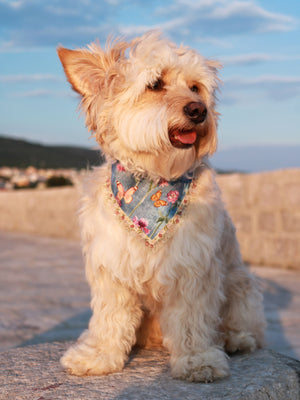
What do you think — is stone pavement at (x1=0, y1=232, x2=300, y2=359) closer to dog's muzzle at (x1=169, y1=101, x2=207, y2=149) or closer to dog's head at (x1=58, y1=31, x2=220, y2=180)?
dog's head at (x1=58, y1=31, x2=220, y2=180)

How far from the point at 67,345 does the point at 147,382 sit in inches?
39.2

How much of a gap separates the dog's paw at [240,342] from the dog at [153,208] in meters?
0.13

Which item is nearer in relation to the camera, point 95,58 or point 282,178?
point 95,58

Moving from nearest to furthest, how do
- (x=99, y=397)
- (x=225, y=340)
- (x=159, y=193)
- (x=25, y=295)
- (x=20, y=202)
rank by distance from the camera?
(x=99, y=397)
(x=159, y=193)
(x=225, y=340)
(x=25, y=295)
(x=20, y=202)

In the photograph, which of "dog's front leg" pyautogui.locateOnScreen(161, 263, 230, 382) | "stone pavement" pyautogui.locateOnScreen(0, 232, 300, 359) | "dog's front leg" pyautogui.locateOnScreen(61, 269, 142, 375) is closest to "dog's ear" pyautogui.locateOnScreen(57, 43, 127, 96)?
"dog's front leg" pyautogui.locateOnScreen(61, 269, 142, 375)

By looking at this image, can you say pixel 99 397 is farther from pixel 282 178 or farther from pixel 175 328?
pixel 282 178

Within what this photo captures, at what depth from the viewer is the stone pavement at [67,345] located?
7.65ft

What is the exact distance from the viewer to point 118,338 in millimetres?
2732

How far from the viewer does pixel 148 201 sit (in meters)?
2.78

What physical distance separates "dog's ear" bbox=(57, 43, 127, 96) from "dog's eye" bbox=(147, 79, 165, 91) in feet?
0.87

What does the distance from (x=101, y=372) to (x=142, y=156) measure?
1223 millimetres

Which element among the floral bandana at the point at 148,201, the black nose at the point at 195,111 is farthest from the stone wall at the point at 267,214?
the black nose at the point at 195,111

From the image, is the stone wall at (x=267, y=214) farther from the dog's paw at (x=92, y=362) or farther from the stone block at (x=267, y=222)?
the dog's paw at (x=92, y=362)

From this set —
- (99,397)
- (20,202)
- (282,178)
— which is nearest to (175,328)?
(99,397)
